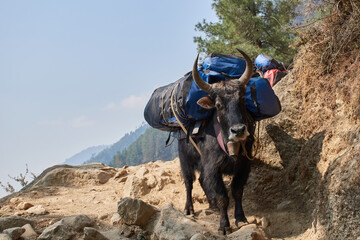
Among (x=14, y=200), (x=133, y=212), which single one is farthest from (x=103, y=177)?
(x=133, y=212)

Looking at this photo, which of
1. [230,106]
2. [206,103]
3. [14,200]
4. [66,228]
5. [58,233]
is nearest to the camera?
[58,233]

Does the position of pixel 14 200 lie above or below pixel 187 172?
above

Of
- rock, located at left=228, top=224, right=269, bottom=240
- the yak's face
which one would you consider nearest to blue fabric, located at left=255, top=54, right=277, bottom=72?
the yak's face

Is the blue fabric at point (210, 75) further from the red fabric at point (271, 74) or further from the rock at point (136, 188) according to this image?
the red fabric at point (271, 74)

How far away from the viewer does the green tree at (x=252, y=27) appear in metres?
13.0

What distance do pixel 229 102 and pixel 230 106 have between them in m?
0.07

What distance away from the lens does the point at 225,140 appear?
4375 millimetres

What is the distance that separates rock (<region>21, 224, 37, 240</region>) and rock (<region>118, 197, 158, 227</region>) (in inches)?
42.9

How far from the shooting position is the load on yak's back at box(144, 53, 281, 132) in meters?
4.66

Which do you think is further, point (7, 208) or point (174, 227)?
point (7, 208)

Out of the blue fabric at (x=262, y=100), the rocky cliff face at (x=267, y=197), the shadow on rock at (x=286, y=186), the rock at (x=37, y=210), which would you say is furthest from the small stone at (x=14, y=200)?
the blue fabric at (x=262, y=100)

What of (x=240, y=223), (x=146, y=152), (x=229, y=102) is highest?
(x=229, y=102)

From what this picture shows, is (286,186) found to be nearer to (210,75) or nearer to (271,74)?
(210,75)

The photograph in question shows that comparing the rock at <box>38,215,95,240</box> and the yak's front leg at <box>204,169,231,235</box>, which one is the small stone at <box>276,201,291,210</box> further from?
the rock at <box>38,215,95,240</box>
